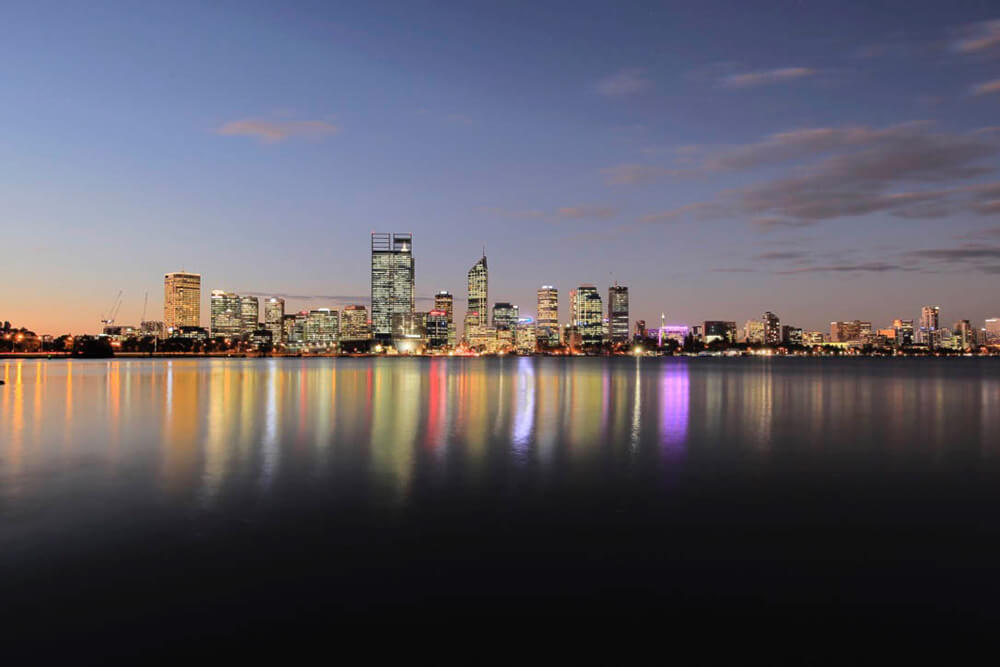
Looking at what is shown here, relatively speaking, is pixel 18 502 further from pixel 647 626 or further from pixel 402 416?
pixel 402 416

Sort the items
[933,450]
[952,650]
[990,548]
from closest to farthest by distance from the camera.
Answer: [952,650], [990,548], [933,450]

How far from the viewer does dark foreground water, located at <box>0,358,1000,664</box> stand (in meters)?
9.13

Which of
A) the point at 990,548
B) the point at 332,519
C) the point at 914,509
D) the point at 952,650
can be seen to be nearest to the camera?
the point at 952,650

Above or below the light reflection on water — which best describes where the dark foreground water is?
above

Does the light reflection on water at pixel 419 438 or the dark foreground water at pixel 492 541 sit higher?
the dark foreground water at pixel 492 541

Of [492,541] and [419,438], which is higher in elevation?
[492,541]

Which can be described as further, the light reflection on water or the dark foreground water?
the light reflection on water

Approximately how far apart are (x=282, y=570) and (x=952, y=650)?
973cm

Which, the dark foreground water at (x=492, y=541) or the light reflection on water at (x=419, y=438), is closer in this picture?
the dark foreground water at (x=492, y=541)

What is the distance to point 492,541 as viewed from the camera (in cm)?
1316

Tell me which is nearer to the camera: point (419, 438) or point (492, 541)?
point (492, 541)

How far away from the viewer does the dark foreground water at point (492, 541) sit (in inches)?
360

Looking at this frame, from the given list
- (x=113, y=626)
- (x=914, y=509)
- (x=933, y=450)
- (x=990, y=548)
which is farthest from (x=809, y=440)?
(x=113, y=626)

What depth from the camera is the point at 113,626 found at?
9078 millimetres
